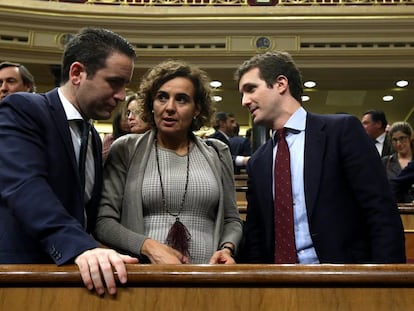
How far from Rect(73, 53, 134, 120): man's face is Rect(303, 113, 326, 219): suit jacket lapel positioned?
57 cm

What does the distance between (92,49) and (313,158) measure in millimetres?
685

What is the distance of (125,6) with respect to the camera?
6789mm

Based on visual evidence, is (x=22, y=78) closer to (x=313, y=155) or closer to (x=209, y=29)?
(x=313, y=155)

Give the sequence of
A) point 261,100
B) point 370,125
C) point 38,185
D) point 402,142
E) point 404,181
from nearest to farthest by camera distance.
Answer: point 38,185
point 261,100
point 404,181
point 402,142
point 370,125

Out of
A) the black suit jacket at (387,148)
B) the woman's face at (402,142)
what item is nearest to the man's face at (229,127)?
the black suit jacket at (387,148)

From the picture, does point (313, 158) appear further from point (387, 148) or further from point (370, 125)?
point (370, 125)

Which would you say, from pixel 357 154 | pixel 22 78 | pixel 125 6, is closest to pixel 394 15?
pixel 125 6

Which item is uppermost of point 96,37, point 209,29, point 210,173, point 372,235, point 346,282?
point 209,29

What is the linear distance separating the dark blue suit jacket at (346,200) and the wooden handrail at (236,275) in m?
0.50

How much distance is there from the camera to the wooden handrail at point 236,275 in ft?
3.17

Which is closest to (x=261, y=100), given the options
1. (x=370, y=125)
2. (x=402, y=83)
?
(x=370, y=125)

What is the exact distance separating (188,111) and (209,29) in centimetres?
550

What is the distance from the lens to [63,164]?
1.27 metres

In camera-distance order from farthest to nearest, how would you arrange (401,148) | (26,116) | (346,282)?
(401,148) < (26,116) < (346,282)
